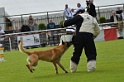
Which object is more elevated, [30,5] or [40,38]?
[30,5]

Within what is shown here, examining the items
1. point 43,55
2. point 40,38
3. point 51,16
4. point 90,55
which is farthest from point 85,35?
point 51,16

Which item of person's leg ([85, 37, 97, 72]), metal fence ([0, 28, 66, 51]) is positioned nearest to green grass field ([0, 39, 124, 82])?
person's leg ([85, 37, 97, 72])

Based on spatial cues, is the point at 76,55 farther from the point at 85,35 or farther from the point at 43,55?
the point at 43,55

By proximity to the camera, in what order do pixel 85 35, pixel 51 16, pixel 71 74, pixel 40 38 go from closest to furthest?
pixel 71 74 < pixel 85 35 < pixel 40 38 < pixel 51 16

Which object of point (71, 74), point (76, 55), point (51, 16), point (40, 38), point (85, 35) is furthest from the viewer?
point (51, 16)

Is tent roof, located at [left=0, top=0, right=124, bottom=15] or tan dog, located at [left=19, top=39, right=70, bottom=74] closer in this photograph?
tan dog, located at [left=19, top=39, right=70, bottom=74]

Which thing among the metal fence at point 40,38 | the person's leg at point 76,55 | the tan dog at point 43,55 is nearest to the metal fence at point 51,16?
the metal fence at point 40,38

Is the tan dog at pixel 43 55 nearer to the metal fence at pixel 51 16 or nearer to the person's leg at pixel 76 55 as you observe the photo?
the person's leg at pixel 76 55

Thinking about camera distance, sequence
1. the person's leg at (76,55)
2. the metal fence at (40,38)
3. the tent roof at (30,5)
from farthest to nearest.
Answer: the tent roof at (30,5)
the metal fence at (40,38)
the person's leg at (76,55)

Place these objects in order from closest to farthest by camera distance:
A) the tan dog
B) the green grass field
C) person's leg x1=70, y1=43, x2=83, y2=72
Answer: the green grass field, the tan dog, person's leg x1=70, y1=43, x2=83, y2=72

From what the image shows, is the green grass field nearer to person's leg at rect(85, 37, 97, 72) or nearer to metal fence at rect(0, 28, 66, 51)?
person's leg at rect(85, 37, 97, 72)

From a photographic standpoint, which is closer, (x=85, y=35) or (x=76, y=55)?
(x=85, y=35)

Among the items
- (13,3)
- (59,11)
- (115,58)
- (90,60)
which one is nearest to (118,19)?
(59,11)

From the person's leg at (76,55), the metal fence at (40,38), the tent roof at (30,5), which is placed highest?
the tent roof at (30,5)
